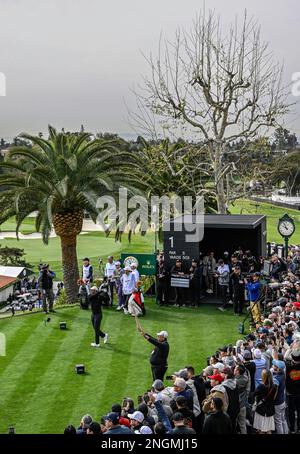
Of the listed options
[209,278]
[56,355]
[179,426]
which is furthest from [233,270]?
[179,426]

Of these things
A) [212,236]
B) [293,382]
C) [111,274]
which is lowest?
[293,382]

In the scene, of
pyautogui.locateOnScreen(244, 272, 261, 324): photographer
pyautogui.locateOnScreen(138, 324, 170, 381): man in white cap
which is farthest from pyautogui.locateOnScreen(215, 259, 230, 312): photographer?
pyautogui.locateOnScreen(138, 324, 170, 381): man in white cap

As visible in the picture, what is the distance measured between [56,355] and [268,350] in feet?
21.3

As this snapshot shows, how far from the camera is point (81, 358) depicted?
1656cm

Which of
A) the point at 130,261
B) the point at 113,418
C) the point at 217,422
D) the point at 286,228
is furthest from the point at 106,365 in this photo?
the point at 286,228

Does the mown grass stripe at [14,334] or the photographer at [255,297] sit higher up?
the photographer at [255,297]

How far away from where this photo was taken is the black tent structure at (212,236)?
21.0m

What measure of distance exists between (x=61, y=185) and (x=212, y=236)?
5.51 metres

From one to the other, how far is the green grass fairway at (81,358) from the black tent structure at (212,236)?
1.81m

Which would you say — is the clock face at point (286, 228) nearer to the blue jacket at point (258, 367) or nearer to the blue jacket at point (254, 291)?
the blue jacket at point (254, 291)

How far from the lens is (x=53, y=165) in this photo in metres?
25.0

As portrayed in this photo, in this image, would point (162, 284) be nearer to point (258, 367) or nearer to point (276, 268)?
point (276, 268)

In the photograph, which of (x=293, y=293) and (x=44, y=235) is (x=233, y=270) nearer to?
(x=293, y=293)

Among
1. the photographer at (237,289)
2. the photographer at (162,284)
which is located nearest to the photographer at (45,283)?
the photographer at (162,284)
